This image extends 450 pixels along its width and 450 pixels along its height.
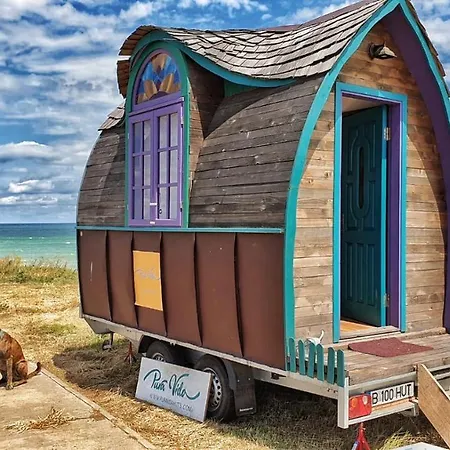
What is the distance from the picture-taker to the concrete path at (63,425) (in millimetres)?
5742

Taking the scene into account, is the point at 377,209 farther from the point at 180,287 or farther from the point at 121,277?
the point at 121,277

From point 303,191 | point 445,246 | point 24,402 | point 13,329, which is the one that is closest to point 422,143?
point 445,246

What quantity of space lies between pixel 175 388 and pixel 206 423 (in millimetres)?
744

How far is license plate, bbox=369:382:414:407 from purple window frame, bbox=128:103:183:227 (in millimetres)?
2751

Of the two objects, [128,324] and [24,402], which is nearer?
[24,402]

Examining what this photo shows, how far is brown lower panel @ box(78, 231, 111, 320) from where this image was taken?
8.50m

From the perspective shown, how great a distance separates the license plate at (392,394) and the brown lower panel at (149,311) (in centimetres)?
284

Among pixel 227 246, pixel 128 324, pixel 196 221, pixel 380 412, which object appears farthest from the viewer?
pixel 128 324

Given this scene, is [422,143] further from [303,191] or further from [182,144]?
[182,144]

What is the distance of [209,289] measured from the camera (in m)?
6.49

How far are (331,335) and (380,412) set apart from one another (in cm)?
101

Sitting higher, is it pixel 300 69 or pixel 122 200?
pixel 300 69

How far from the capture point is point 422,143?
6832mm

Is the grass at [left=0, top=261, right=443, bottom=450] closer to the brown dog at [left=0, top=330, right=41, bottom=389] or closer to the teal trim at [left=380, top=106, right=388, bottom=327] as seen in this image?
the brown dog at [left=0, top=330, right=41, bottom=389]
